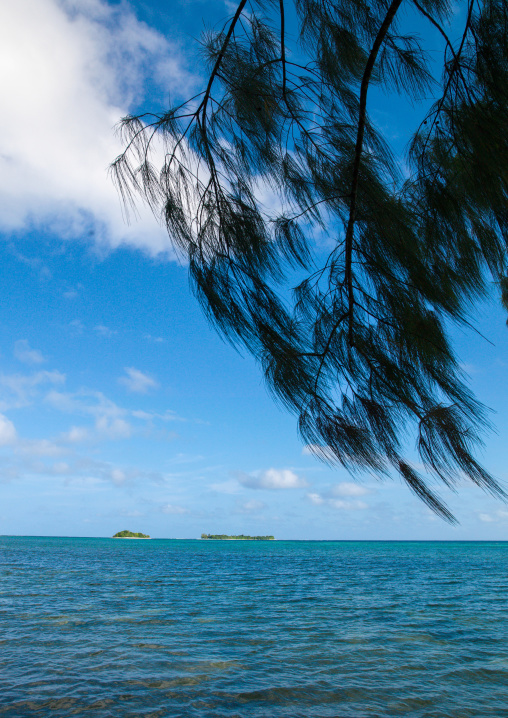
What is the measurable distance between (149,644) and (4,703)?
308 centimetres

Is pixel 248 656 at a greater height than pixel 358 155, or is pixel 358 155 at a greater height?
pixel 358 155

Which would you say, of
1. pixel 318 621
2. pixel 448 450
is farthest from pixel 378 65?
pixel 318 621

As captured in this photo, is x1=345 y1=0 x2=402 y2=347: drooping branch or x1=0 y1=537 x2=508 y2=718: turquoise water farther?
x1=0 y1=537 x2=508 y2=718: turquoise water

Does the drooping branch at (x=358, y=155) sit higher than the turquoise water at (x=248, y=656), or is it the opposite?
the drooping branch at (x=358, y=155)

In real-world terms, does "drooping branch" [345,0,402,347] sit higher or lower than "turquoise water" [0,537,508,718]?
higher

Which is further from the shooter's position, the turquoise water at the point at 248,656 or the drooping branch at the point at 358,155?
the turquoise water at the point at 248,656

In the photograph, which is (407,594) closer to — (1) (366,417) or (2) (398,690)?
(2) (398,690)

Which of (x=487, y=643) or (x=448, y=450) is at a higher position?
(x=448, y=450)

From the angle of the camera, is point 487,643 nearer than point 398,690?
No

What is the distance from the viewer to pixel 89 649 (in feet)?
23.2

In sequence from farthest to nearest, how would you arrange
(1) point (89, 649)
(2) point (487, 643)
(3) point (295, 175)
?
(2) point (487, 643)
(1) point (89, 649)
(3) point (295, 175)

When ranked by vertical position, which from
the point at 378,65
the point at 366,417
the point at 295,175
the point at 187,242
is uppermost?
the point at 378,65

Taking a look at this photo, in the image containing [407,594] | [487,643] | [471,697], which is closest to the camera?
[471,697]

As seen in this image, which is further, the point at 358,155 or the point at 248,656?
the point at 248,656
